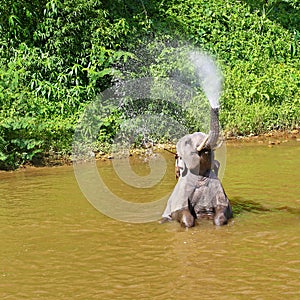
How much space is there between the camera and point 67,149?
33.8 ft

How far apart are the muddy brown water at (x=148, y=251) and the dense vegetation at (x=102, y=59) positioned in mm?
3314

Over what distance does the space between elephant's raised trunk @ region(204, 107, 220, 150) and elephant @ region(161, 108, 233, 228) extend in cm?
7

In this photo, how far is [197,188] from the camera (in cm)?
592

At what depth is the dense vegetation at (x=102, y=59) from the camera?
10.5 meters

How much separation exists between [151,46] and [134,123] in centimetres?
263

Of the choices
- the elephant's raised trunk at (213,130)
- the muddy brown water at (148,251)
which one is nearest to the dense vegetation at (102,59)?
the muddy brown water at (148,251)

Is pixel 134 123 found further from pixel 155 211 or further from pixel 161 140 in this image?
pixel 155 211

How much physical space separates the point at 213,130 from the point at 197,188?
2.13 feet

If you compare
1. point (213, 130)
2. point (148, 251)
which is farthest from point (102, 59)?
point (148, 251)

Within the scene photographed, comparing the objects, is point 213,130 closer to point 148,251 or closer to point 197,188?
point 197,188

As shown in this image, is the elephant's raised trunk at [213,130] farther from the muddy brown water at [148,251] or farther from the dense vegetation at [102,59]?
the dense vegetation at [102,59]

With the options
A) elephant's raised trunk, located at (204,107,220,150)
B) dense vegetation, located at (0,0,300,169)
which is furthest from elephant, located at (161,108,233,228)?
dense vegetation, located at (0,0,300,169)

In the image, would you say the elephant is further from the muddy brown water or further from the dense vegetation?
the dense vegetation

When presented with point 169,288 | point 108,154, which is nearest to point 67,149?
point 108,154
